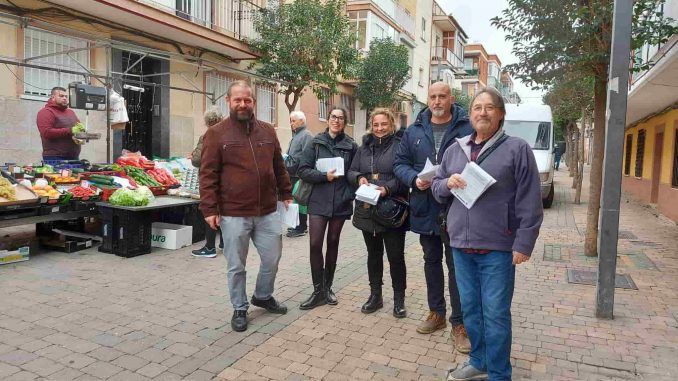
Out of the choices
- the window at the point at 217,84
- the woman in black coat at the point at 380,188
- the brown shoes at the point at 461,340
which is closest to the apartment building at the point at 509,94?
the woman in black coat at the point at 380,188

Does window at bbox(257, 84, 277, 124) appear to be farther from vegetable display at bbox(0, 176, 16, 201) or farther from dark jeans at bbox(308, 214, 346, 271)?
dark jeans at bbox(308, 214, 346, 271)

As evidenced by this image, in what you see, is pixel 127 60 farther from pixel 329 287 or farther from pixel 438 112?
pixel 438 112

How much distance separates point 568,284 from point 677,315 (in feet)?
3.96

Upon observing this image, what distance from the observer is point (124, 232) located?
6.39 m

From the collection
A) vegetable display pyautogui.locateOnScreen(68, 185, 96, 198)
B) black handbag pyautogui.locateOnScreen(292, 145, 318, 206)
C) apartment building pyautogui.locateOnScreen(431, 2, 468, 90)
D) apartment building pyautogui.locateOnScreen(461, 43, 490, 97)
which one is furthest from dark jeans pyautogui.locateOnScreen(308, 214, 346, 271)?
apartment building pyautogui.locateOnScreen(461, 43, 490, 97)

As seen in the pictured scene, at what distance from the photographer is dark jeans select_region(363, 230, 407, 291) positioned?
14.7ft

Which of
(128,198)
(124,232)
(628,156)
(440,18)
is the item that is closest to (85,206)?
(128,198)

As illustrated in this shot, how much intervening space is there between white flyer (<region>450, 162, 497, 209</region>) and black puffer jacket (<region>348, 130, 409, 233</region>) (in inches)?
50.5

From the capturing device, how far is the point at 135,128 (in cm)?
1213

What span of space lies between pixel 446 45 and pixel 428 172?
1533 inches

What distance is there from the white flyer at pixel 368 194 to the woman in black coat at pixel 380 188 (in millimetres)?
54

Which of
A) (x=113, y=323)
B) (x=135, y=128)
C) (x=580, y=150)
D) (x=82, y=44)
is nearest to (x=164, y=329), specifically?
(x=113, y=323)

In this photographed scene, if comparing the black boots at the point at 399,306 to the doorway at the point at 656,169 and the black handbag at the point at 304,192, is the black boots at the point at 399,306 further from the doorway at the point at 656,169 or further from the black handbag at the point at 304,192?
the doorway at the point at 656,169

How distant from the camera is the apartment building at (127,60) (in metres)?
8.87
